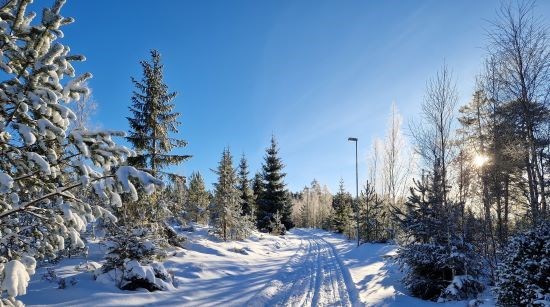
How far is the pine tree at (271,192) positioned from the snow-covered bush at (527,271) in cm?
3224

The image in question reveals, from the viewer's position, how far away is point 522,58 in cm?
1013

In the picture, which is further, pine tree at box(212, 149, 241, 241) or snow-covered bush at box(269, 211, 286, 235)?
snow-covered bush at box(269, 211, 286, 235)

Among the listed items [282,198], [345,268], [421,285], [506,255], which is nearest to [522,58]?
[506,255]

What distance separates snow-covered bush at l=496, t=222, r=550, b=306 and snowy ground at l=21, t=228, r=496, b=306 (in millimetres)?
2252

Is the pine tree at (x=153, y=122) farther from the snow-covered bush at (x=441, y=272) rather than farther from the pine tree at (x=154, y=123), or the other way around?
the snow-covered bush at (x=441, y=272)

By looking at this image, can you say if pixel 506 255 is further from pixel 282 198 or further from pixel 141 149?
pixel 282 198

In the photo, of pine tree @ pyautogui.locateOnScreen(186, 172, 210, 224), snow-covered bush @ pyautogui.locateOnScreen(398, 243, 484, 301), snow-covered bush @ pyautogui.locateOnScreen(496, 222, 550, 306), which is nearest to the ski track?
snow-covered bush @ pyautogui.locateOnScreen(398, 243, 484, 301)

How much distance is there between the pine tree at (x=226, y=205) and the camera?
23.4 meters

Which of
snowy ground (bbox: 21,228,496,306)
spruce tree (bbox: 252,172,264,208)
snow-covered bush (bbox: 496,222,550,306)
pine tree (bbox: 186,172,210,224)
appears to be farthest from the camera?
spruce tree (bbox: 252,172,264,208)

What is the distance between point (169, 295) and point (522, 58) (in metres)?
11.8

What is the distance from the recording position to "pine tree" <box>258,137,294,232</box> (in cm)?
4075

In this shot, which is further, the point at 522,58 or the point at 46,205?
the point at 522,58

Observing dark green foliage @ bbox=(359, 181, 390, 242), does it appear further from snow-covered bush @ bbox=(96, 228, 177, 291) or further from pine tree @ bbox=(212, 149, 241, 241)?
snow-covered bush @ bbox=(96, 228, 177, 291)

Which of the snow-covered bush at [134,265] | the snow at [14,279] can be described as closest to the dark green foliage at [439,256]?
the snow-covered bush at [134,265]
